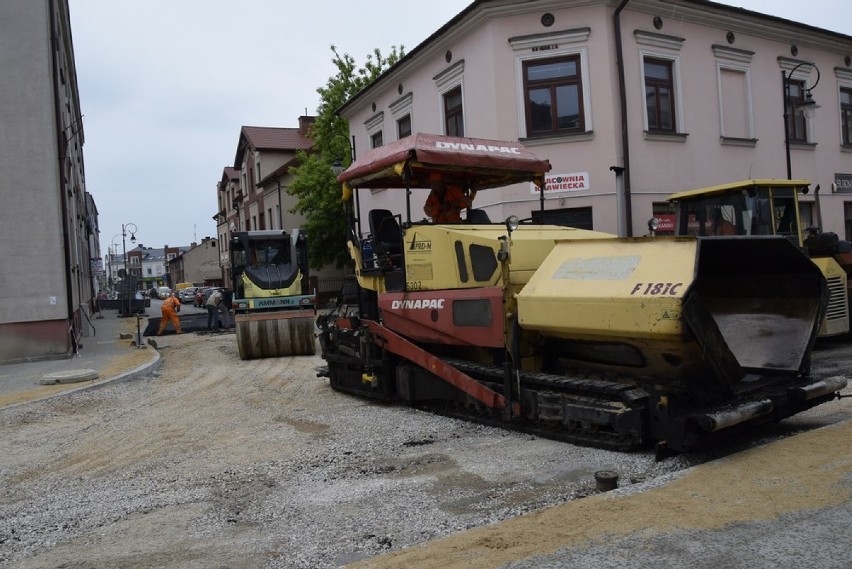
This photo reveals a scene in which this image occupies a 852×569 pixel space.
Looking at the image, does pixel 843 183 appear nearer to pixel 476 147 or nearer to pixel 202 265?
pixel 476 147

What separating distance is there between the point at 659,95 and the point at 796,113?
5006 millimetres

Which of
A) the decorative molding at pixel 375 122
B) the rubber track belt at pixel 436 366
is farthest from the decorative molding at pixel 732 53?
the rubber track belt at pixel 436 366

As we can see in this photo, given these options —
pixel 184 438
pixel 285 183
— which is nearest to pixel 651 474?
pixel 184 438

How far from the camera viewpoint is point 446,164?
734cm

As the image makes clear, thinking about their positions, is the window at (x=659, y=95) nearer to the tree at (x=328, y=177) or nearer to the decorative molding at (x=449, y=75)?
the decorative molding at (x=449, y=75)

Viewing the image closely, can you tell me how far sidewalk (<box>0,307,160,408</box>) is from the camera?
10.5 m

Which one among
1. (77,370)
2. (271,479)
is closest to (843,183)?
(271,479)

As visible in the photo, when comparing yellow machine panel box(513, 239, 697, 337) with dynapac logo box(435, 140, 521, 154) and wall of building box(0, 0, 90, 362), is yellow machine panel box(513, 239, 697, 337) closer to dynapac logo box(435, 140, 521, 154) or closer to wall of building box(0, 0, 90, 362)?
dynapac logo box(435, 140, 521, 154)

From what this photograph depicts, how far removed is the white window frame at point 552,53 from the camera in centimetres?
1477

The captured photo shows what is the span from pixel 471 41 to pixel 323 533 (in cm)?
1362

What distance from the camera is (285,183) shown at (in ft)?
114

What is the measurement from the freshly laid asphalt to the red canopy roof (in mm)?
3987

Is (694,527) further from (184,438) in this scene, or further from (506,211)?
(506,211)

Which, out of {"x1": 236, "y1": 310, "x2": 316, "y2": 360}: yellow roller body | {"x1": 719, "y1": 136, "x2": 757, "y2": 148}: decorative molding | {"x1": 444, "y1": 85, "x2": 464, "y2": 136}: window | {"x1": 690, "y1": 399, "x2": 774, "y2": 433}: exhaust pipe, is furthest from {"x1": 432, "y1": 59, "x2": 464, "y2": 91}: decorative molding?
{"x1": 690, "y1": 399, "x2": 774, "y2": 433}: exhaust pipe
